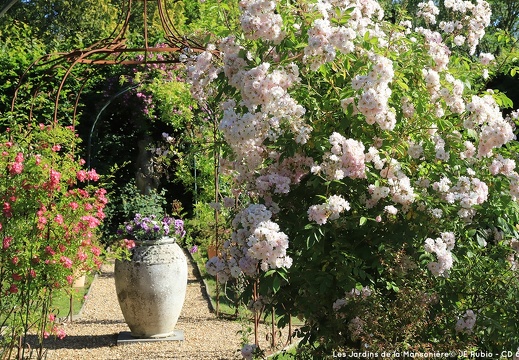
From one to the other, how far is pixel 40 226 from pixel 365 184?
220 cm

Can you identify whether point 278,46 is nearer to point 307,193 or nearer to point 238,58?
point 238,58

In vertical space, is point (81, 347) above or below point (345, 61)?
below

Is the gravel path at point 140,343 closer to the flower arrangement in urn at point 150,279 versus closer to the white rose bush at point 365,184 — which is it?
the flower arrangement in urn at point 150,279

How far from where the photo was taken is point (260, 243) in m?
3.09

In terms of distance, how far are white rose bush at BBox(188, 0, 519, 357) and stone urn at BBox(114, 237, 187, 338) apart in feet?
7.76

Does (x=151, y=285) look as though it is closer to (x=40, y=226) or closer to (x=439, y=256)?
(x=40, y=226)

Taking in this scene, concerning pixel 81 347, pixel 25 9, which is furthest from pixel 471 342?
pixel 25 9

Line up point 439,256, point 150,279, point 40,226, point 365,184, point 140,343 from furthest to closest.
→ point 140,343, point 150,279, point 40,226, point 365,184, point 439,256

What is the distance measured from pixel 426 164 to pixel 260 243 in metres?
1.01

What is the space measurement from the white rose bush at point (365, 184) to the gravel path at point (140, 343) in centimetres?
175

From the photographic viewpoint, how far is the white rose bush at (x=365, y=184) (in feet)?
10.7

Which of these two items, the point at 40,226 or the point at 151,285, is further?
the point at 151,285

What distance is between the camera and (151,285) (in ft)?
19.7

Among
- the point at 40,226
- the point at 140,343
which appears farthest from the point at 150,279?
the point at 40,226
